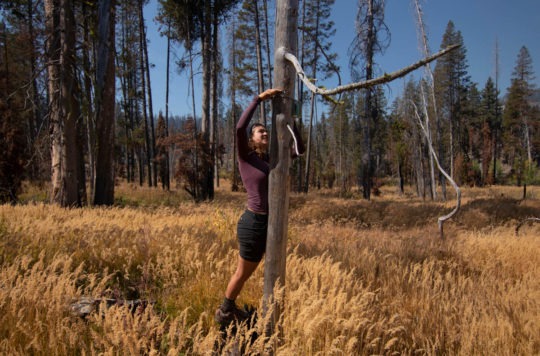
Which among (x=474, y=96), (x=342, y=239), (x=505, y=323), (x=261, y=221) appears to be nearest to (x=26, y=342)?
(x=261, y=221)

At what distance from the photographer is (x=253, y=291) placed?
3.14 metres

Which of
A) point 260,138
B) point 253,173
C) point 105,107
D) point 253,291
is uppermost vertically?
point 105,107

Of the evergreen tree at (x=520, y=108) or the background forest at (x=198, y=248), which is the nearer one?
the background forest at (x=198, y=248)

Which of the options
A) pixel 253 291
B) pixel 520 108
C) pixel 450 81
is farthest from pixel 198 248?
pixel 520 108

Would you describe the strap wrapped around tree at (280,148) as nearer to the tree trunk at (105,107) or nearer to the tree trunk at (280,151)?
the tree trunk at (280,151)

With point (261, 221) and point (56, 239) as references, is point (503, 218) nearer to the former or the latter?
point (261, 221)

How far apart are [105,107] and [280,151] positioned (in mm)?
8992

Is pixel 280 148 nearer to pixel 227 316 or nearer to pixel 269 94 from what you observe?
pixel 269 94

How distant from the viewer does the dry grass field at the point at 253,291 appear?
2012 mm

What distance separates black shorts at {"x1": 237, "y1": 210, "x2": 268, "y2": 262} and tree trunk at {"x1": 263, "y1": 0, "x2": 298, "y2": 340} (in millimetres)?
126

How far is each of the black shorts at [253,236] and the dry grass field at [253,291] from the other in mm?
482

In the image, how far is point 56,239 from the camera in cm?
407

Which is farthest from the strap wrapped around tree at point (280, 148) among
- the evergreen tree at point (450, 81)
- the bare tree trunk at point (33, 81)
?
the evergreen tree at point (450, 81)

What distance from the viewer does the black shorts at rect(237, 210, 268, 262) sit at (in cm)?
238
